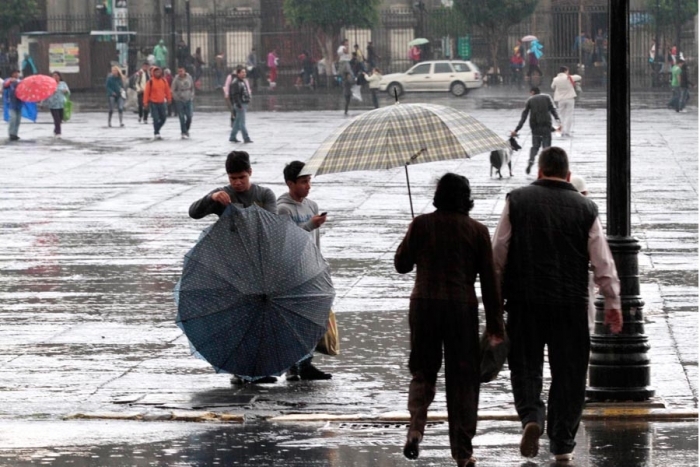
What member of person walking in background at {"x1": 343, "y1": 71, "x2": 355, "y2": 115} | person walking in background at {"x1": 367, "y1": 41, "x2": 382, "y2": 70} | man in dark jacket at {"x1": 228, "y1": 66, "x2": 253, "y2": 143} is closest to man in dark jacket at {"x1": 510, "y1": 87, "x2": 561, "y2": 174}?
man in dark jacket at {"x1": 228, "y1": 66, "x2": 253, "y2": 143}

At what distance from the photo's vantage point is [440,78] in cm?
5516

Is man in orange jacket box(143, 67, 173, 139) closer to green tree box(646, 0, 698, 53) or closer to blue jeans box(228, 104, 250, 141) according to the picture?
blue jeans box(228, 104, 250, 141)

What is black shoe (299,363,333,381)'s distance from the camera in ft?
34.6

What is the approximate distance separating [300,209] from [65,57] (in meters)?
49.4

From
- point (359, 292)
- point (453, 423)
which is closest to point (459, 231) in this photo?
point (453, 423)

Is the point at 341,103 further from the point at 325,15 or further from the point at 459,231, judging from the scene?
the point at 459,231

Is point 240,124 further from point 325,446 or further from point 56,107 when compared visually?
point 325,446

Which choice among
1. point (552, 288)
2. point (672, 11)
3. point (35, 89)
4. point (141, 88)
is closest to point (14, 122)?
point (35, 89)

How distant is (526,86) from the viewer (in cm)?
5975

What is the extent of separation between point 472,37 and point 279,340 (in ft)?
191

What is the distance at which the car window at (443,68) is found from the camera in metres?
54.9

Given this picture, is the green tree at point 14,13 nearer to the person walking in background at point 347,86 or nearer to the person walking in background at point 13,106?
the person walking in background at point 347,86

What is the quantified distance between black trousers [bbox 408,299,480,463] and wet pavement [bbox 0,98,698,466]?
0.41 m

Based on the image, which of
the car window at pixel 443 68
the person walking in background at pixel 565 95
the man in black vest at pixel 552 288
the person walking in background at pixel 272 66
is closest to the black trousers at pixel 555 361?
the man in black vest at pixel 552 288
